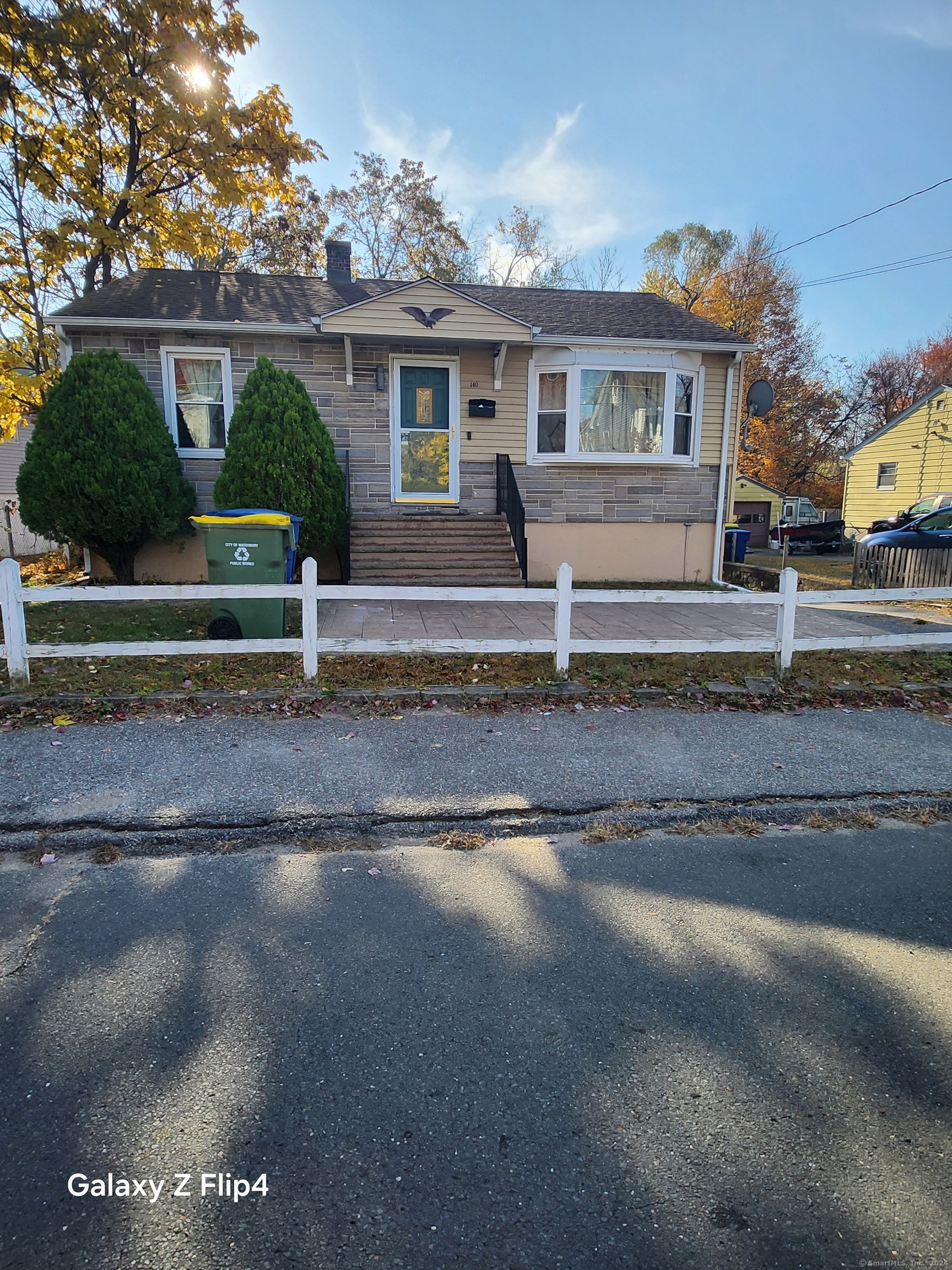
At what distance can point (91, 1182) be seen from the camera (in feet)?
5.91

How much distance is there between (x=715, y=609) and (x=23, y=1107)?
986 cm

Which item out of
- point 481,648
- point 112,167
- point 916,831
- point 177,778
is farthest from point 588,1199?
point 112,167

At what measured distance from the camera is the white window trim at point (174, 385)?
11.1 meters

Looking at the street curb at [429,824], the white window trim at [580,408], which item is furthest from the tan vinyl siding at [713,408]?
the street curb at [429,824]

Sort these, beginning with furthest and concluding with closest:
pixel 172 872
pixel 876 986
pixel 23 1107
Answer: pixel 172 872 < pixel 876 986 < pixel 23 1107

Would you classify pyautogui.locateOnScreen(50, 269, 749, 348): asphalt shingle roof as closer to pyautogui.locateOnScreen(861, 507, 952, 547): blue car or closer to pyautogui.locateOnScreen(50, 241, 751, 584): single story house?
pyautogui.locateOnScreen(50, 241, 751, 584): single story house

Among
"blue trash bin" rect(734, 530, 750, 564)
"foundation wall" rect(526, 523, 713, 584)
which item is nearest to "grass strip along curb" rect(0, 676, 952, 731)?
"foundation wall" rect(526, 523, 713, 584)

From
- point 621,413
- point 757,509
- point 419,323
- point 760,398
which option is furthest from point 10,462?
point 757,509

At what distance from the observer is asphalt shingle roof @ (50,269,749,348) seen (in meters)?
11.1

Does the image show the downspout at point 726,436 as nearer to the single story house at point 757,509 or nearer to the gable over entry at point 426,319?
the gable over entry at point 426,319

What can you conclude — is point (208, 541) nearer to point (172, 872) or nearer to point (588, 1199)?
point (172, 872)

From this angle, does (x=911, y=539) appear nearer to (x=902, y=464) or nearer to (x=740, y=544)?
(x=740, y=544)

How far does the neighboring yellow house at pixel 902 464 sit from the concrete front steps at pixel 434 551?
20787 mm

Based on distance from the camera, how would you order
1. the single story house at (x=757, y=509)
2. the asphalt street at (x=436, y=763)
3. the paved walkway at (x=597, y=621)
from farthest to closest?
the single story house at (x=757, y=509)
the paved walkway at (x=597, y=621)
the asphalt street at (x=436, y=763)
